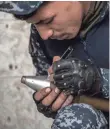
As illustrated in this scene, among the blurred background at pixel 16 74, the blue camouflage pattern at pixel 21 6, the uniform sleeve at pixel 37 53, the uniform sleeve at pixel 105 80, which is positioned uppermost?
the blue camouflage pattern at pixel 21 6

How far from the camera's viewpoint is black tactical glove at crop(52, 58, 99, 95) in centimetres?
105

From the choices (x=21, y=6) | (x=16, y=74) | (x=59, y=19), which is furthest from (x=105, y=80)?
(x=16, y=74)

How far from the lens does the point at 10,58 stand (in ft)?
5.41

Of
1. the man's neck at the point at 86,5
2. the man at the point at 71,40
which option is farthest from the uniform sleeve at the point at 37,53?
the man's neck at the point at 86,5

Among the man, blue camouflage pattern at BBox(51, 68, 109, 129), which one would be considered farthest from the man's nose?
blue camouflage pattern at BBox(51, 68, 109, 129)

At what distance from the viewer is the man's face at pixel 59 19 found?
105 centimetres

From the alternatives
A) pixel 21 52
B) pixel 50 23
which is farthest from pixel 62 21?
pixel 21 52

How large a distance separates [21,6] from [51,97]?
339 mm

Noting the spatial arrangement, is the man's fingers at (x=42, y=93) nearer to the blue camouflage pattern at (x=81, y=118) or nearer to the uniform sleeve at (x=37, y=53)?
the blue camouflage pattern at (x=81, y=118)

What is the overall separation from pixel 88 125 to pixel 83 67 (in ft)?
0.58

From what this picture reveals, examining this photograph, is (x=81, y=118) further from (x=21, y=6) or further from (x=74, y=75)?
(x=21, y=6)

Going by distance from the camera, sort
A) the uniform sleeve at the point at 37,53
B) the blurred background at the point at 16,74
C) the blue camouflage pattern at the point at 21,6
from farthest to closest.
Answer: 1. the blurred background at the point at 16,74
2. the uniform sleeve at the point at 37,53
3. the blue camouflage pattern at the point at 21,6

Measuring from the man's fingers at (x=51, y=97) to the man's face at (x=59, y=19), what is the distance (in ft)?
0.60

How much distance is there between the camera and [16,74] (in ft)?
5.41
